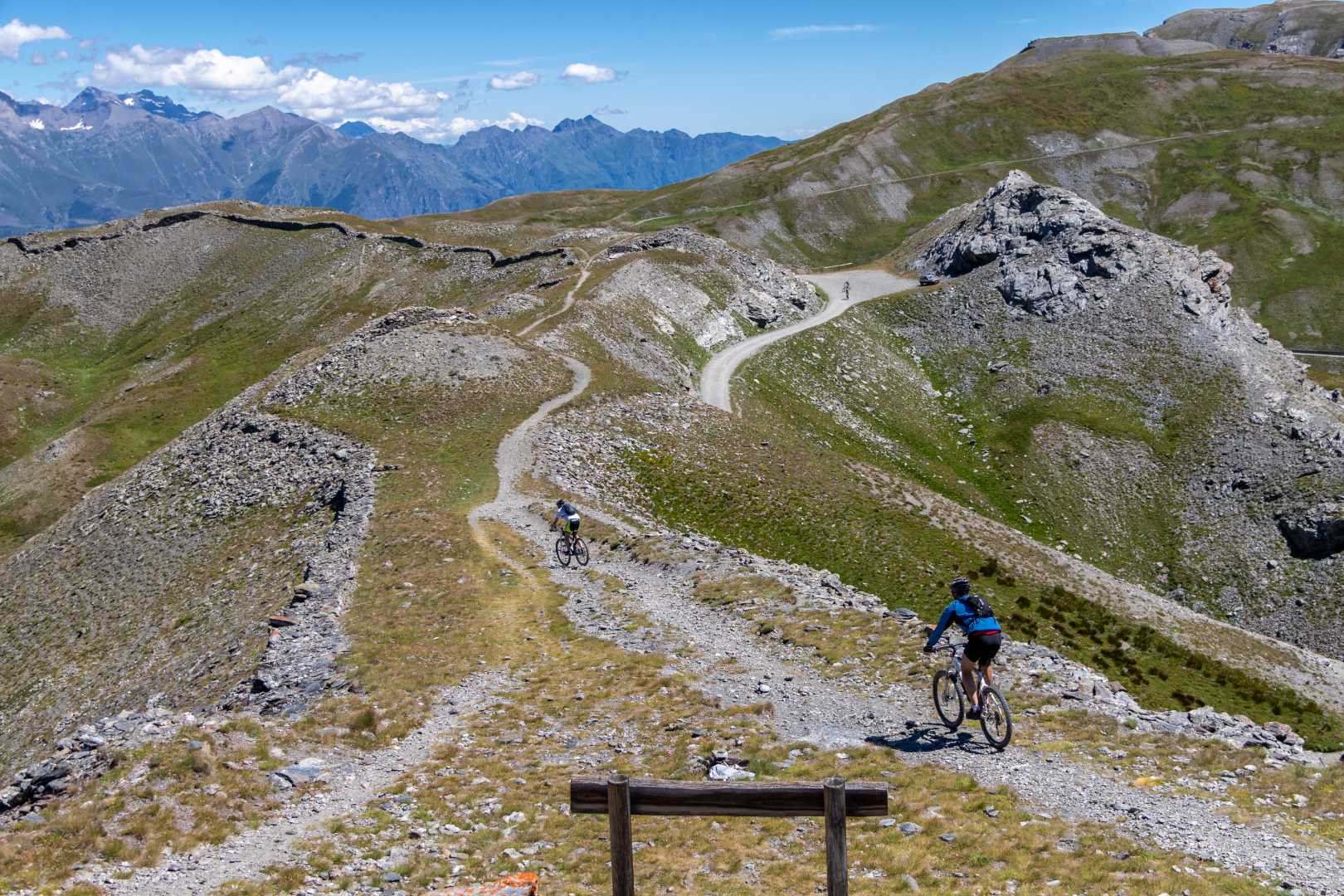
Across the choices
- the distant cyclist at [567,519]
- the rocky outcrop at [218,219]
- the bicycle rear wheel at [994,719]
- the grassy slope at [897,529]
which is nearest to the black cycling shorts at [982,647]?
the bicycle rear wheel at [994,719]

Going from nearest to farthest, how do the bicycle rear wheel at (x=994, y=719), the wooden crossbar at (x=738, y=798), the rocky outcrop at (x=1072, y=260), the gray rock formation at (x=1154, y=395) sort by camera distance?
the wooden crossbar at (x=738, y=798), the bicycle rear wheel at (x=994, y=719), the gray rock formation at (x=1154, y=395), the rocky outcrop at (x=1072, y=260)

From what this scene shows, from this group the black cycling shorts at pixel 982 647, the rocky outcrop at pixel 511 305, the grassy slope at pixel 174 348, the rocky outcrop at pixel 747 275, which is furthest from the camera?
the rocky outcrop at pixel 747 275

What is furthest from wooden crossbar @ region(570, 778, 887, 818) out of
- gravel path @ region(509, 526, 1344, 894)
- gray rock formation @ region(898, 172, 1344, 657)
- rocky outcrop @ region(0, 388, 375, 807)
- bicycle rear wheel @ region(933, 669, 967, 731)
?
gray rock formation @ region(898, 172, 1344, 657)

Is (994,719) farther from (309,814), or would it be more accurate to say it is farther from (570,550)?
(570,550)

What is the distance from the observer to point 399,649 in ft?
88.6

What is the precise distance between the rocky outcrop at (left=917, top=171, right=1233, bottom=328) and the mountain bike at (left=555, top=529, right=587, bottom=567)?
275ft

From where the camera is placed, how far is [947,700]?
2031 cm

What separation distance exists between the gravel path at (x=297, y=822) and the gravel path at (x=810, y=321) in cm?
5684

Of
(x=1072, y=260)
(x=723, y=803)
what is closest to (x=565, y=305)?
(x=1072, y=260)

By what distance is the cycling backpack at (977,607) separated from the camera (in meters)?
18.5

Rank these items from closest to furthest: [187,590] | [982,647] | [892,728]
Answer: [982,647] < [892,728] < [187,590]

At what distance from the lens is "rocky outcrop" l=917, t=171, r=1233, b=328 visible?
98.8 metres

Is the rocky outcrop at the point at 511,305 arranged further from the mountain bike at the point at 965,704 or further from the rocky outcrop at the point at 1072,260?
the mountain bike at the point at 965,704

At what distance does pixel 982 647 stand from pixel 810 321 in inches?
3620
